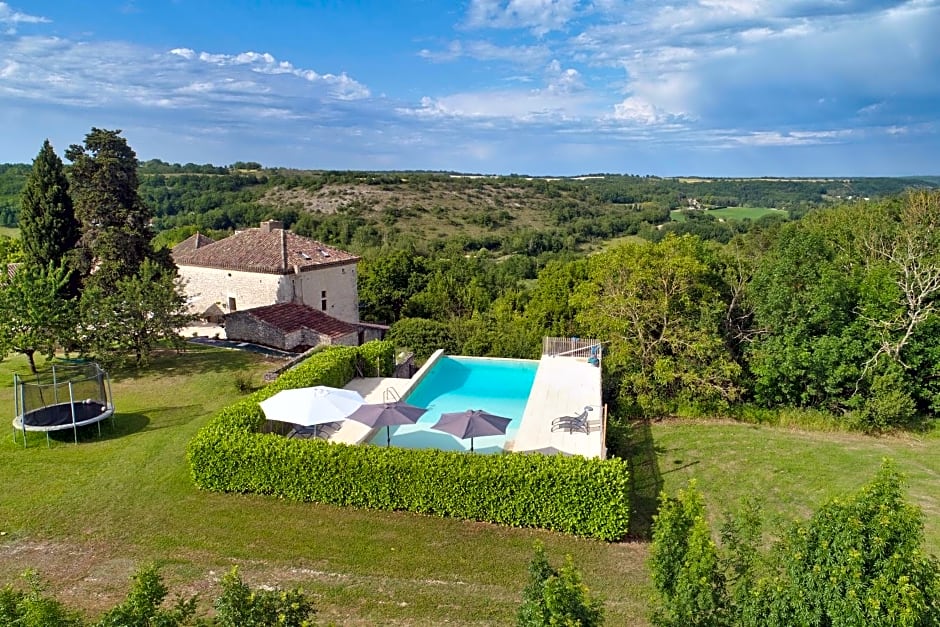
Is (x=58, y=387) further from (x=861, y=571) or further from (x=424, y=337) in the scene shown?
(x=861, y=571)

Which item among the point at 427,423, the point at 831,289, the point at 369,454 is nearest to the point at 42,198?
the point at 427,423

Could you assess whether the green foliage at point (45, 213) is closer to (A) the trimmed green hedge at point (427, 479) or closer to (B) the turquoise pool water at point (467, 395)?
(B) the turquoise pool water at point (467, 395)

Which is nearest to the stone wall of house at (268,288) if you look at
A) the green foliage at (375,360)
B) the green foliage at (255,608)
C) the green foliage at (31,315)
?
the green foliage at (31,315)

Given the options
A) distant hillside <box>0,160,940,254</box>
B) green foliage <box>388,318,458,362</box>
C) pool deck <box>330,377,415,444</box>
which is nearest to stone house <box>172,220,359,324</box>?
green foliage <box>388,318,458,362</box>

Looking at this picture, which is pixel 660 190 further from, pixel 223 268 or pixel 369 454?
pixel 369 454

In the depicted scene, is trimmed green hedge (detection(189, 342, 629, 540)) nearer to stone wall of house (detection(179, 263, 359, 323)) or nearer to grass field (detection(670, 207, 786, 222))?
stone wall of house (detection(179, 263, 359, 323))
